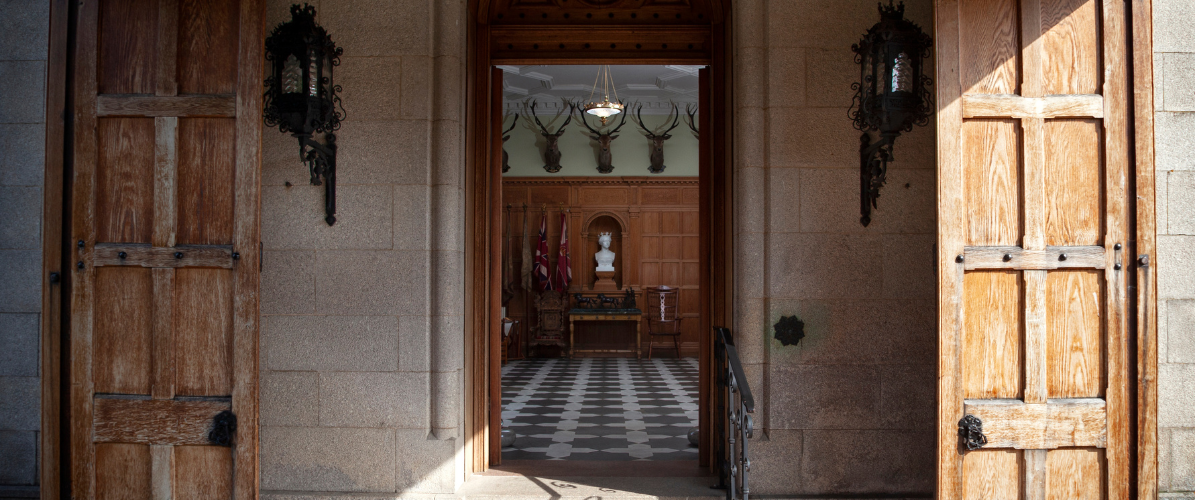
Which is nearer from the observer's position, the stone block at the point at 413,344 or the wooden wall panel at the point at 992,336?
the wooden wall panel at the point at 992,336

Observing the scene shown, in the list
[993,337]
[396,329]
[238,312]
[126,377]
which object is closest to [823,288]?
[993,337]

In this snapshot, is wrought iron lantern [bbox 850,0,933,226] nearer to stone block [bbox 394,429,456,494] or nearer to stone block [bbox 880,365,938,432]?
stone block [bbox 880,365,938,432]

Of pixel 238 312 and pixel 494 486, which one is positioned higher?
pixel 238 312

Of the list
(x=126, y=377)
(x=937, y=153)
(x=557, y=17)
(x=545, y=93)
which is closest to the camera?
(x=937, y=153)

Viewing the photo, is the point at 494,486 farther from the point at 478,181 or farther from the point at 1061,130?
the point at 1061,130

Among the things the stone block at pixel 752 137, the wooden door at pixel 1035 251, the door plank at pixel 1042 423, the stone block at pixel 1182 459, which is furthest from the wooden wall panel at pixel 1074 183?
the stone block at pixel 1182 459

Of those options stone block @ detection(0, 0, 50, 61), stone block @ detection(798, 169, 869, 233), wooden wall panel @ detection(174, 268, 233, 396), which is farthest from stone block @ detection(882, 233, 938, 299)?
stone block @ detection(0, 0, 50, 61)

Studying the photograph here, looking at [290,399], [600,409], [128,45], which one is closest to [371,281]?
[290,399]

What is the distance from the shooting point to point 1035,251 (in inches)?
114

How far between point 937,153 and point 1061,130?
55cm

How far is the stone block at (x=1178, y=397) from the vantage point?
11.3 feet

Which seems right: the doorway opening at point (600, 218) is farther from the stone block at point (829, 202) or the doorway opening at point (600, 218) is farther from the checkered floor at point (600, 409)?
the stone block at point (829, 202)

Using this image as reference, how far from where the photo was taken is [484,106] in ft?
13.8

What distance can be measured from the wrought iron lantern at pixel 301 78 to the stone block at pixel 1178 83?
4040 mm
